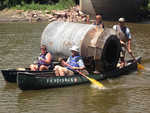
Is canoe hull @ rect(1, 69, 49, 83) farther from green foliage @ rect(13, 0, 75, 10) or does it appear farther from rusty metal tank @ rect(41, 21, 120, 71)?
green foliage @ rect(13, 0, 75, 10)

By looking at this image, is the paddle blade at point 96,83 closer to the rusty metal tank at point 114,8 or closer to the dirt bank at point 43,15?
the rusty metal tank at point 114,8

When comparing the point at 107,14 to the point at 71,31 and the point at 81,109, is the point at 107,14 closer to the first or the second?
the point at 71,31

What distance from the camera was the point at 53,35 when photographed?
49.4 feet

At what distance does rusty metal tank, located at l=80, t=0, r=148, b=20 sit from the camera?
34.5m

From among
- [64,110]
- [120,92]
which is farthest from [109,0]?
[64,110]

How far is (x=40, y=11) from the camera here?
37.2m

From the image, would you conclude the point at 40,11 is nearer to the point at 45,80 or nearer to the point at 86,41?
the point at 86,41

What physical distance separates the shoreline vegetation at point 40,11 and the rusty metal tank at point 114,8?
110 centimetres

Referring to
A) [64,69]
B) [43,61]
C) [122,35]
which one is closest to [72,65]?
[64,69]

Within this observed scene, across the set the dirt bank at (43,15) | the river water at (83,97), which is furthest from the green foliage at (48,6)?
the river water at (83,97)

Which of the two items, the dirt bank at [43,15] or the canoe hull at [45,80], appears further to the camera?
the dirt bank at [43,15]

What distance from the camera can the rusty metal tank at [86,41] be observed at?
1410 centimetres

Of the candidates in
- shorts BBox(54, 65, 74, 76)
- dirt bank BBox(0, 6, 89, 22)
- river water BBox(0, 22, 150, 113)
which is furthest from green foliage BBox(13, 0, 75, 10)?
shorts BBox(54, 65, 74, 76)

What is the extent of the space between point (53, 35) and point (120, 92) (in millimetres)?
3628
